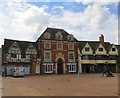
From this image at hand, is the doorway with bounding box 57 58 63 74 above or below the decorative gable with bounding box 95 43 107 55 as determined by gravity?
below

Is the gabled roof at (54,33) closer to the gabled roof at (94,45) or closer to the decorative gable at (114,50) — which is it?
the gabled roof at (94,45)

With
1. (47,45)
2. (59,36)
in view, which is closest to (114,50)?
(59,36)

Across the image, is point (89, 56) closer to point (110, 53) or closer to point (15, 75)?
point (110, 53)

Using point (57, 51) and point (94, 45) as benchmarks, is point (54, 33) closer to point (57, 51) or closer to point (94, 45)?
point (57, 51)

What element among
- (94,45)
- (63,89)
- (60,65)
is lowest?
(63,89)

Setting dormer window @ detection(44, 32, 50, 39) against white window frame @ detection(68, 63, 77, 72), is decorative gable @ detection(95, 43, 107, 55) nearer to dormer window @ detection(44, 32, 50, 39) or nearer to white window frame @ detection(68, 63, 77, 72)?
white window frame @ detection(68, 63, 77, 72)

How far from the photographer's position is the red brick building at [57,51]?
6025 cm

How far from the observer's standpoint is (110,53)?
68812 millimetres

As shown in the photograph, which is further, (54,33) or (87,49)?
(87,49)

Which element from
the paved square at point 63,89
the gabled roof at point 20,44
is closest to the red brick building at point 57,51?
the gabled roof at point 20,44

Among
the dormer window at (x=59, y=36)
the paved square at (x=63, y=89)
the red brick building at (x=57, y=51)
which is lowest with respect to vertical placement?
the paved square at (x=63, y=89)

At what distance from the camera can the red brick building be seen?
198 ft

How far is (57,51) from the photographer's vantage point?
6175 cm

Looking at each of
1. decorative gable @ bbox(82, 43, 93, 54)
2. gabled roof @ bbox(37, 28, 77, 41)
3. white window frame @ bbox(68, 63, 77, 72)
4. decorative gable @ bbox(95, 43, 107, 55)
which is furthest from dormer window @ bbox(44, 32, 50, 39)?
decorative gable @ bbox(95, 43, 107, 55)
